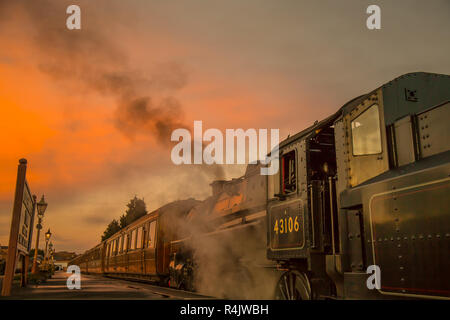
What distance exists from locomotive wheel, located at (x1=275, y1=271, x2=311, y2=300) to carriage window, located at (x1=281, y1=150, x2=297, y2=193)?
1.44m

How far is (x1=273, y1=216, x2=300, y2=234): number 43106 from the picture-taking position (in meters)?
6.14

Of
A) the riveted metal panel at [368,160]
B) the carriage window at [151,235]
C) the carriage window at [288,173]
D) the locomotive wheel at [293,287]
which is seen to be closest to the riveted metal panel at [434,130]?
the riveted metal panel at [368,160]

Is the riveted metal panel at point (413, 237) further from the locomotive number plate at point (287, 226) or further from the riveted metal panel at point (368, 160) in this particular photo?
the locomotive number plate at point (287, 226)

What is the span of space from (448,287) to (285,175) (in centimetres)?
363

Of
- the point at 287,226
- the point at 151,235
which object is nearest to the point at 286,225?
the point at 287,226

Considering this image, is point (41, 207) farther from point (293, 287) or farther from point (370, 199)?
point (370, 199)

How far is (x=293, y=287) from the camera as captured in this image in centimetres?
654

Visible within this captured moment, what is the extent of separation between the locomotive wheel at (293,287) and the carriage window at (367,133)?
2.33 m

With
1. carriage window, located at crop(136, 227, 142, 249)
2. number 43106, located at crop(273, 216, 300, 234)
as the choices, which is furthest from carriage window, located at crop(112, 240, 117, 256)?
number 43106, located at crop(273, 216, 300, 234)

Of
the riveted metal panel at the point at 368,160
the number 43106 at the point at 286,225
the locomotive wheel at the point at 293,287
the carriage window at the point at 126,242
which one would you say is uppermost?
the riveted metal panel at the point at 368,160

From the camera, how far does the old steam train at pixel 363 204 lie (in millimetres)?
3838

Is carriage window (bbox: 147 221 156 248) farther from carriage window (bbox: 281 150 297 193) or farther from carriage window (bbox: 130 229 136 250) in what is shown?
carriage window (bbox: 281 150 297 193)

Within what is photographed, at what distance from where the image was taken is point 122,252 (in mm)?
21641

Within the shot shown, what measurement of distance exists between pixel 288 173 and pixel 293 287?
1.98 m
